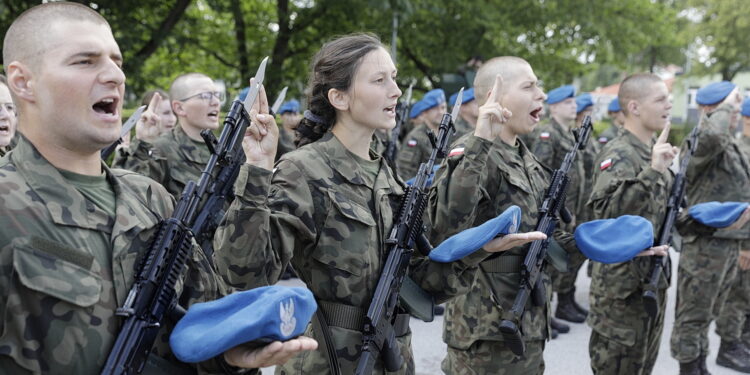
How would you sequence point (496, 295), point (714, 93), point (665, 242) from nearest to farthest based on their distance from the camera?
1. point (496, 295)
2. point (665, 242)
3. point (714, 93)

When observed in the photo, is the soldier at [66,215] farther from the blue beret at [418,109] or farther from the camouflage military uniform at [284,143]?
the camouflage military uniform at [284,143]

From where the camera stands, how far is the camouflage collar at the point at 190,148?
4977mm

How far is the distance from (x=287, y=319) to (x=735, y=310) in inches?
220

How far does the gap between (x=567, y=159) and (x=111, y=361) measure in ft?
9.69

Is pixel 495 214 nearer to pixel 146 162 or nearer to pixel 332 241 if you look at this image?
pixel 332 241

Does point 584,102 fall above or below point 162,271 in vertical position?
below

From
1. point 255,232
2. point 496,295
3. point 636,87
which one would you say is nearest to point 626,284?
point 496,295

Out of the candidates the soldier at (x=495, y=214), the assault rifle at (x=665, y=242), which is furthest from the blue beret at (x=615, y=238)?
the assault rifle at (x=665, y=242)

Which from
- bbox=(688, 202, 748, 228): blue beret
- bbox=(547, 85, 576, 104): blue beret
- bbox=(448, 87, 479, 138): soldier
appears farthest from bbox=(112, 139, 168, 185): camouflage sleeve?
bbox=(547, 85, 576, 104): blue beret

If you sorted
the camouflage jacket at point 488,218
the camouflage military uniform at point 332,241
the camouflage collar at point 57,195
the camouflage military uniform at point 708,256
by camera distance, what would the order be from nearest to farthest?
the camouflage collar at point 57,195, the camouflage military uniform at point 332,241, the camouflage jacket at point 488,218, the camouflage military uniform at point 708,256

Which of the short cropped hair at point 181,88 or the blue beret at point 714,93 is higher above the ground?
the blue beret at point 714,93

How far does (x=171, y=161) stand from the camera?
494cm

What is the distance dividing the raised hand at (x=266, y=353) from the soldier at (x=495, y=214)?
5.20 ft

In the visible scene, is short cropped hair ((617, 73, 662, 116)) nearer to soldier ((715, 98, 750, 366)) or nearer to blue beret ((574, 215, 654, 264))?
blue beret ((574, 215, 654, 264))
